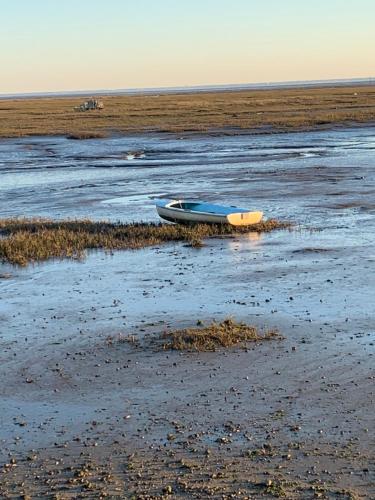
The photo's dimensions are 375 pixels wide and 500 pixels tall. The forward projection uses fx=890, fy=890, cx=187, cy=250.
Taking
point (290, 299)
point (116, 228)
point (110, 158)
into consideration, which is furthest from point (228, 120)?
point (290, 299)

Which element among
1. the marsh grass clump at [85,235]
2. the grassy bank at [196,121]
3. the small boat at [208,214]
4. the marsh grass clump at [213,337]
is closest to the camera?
the marsh grass clump at [213,337]

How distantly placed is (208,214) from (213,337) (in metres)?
10.7

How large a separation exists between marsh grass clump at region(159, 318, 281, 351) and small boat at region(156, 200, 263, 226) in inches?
379

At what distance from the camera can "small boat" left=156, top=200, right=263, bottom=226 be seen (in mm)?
24141

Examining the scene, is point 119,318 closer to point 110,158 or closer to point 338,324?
point 338,324

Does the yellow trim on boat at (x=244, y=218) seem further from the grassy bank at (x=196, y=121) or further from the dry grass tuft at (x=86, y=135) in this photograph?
the dry grass tuft at (x=86, y=135)

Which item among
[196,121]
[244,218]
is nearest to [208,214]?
[244,218]

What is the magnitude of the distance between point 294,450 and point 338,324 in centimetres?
536

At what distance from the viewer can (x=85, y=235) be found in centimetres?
2372

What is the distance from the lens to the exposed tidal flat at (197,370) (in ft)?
30.7

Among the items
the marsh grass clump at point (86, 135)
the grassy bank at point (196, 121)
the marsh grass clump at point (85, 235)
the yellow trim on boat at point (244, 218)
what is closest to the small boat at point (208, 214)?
the yellow trim on boat at point (244, 218)

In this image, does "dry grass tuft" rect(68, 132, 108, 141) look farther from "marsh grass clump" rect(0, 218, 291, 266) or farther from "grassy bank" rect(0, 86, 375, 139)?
"marsh grass clump" rect(0, 218, 291, 266)

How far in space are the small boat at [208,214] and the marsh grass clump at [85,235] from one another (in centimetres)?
21

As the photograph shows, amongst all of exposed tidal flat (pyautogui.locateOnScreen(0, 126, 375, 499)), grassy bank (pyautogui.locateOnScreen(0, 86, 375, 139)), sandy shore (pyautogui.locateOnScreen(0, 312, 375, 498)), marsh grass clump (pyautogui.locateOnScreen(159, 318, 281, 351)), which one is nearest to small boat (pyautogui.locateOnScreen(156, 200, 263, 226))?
exposed tidal flat (pyautogui.locateOnScreen(0, 126, 375, 499))
